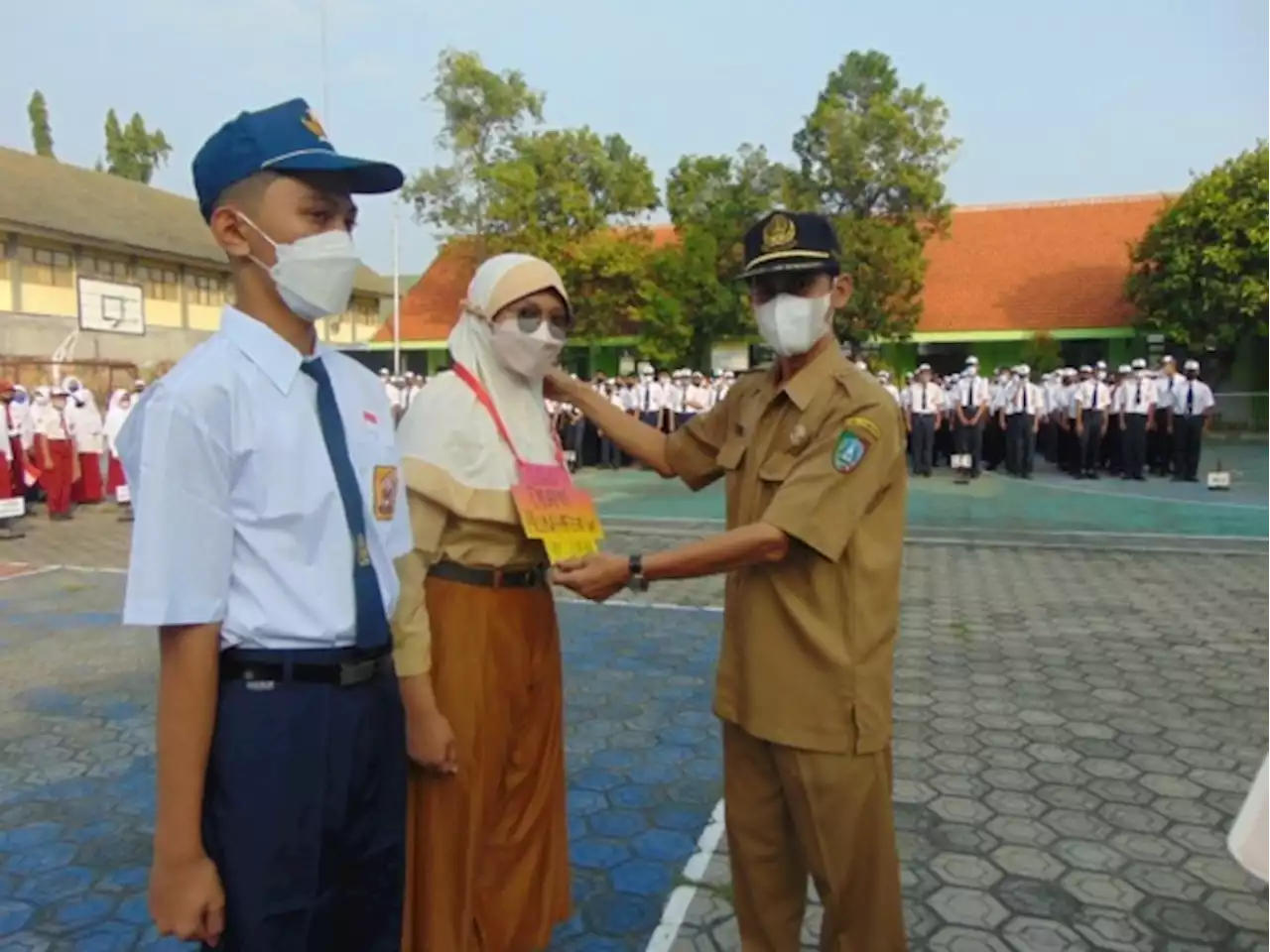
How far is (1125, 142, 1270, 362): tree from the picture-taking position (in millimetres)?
22156

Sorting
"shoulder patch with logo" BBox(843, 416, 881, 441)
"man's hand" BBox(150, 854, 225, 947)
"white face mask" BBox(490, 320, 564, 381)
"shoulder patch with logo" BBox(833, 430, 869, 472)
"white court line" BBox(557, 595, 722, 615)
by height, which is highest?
"white face mask" BBox(490, 320, 564, 381)

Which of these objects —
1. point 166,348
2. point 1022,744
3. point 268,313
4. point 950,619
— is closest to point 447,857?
point 268,313

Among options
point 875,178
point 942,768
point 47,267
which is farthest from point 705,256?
point 942,768

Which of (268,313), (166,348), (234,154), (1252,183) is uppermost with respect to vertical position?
(1252,183)

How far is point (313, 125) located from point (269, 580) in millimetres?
826

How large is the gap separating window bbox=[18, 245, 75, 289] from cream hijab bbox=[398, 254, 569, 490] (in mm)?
28457

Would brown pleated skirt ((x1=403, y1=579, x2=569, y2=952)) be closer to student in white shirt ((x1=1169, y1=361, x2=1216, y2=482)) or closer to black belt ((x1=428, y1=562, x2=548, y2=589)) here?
black belt ((x1=428, y1=562, x2=548, y2=589))

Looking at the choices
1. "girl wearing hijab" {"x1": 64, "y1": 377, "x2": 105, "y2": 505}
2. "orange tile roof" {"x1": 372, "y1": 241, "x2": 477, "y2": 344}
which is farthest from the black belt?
"orange tile roof" {"x1": 372, "y1": 241, "x2": 477, "y2": 344}

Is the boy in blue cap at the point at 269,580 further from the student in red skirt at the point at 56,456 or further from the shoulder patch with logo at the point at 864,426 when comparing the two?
the student in red skirt at the point at 56,456

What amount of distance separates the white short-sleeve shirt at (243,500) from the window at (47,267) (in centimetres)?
2913

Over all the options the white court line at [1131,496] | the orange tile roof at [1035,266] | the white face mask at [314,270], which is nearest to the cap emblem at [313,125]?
the white face mask at [314,270]

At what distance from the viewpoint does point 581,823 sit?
12.9ft

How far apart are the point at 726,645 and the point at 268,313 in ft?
4.61

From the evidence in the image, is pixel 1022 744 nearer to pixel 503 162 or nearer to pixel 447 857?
pixel 447 857
